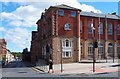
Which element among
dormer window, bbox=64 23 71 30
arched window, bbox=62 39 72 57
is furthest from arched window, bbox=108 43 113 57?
dormer window, bbox=64 23 71 30

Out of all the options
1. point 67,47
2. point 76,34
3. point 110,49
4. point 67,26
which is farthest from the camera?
point 110,49

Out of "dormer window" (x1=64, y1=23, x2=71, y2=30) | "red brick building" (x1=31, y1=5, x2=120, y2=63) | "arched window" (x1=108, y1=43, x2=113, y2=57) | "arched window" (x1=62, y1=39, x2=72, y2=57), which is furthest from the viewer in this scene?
"arched window" (x1=108, y1=43, x2=113, y2=57)

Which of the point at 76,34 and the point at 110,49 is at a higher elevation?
the point at 76,34

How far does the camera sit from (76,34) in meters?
58.3

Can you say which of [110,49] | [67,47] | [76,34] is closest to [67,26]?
[76,34]

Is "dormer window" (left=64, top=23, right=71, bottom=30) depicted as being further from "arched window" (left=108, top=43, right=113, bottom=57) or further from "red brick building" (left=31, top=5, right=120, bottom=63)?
"arched window" (left=108, top=43, right=113, bottom=57)

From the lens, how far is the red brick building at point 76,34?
56281 millimetres

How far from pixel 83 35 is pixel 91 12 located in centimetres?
752

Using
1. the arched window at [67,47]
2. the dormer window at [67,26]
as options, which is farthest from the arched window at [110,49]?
the dormer window at [67,26]

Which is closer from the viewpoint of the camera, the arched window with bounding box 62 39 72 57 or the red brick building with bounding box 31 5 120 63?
the red brick building with bounding box 31 5 120 63

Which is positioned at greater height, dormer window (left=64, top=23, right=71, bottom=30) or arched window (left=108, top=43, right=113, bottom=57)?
dormer window (left=64, top=23, right=71, bottom=30)

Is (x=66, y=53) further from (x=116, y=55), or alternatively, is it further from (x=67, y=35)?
(x=116, y=55)

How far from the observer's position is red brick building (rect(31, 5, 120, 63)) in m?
56.3

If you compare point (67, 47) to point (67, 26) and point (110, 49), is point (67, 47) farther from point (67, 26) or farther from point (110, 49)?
point (110, 49)
